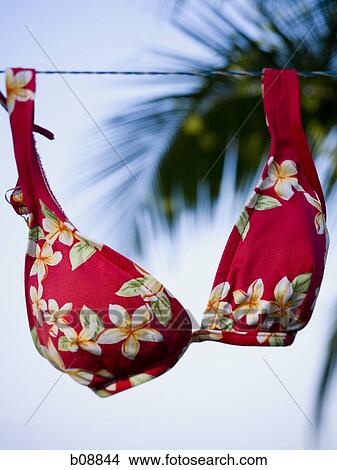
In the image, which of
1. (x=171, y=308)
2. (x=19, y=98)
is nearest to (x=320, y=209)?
(x=171, y=308)

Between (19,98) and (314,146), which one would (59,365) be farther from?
(314,146)

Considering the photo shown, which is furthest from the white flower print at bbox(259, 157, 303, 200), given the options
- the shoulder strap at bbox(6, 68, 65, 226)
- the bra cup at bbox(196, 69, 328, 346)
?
the shoulder strap at bbox(6, 68, 65, 226)

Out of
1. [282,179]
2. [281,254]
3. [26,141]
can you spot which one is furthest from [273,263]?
[26,141]

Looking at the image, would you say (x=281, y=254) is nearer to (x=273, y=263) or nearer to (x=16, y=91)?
(x=273, y=263)

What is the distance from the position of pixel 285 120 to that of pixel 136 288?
41 centimetres

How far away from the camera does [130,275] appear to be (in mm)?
1523

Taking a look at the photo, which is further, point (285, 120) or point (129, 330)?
point (285, 120)

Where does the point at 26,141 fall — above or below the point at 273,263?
above

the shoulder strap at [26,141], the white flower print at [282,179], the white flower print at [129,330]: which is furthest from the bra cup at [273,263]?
the shoulder strap at [26,141]

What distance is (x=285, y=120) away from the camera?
163 centimetres

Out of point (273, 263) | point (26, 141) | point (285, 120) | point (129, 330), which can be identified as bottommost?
point (129, 330)

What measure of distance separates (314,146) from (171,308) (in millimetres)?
1037

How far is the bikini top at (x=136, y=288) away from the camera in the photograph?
1494 mm

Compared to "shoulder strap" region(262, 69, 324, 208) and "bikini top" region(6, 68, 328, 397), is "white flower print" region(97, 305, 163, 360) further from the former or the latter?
"shoulder strap" region(262, 69, 324, 208)
